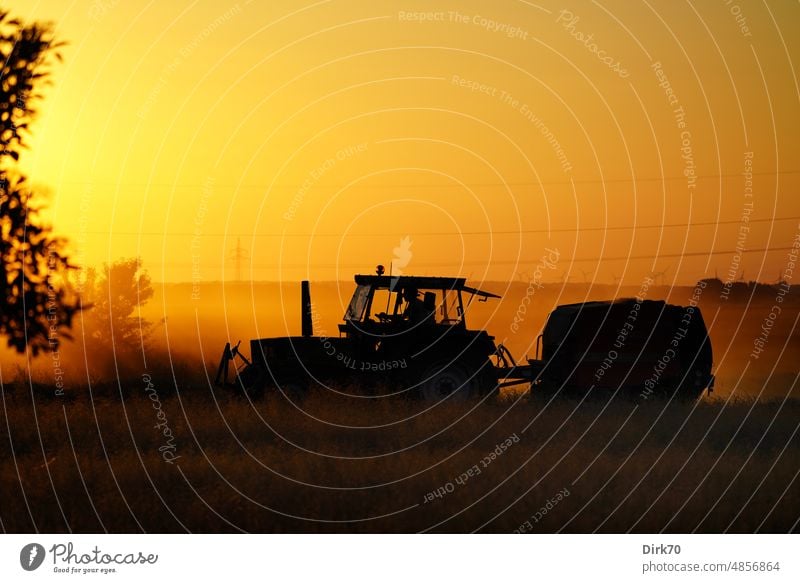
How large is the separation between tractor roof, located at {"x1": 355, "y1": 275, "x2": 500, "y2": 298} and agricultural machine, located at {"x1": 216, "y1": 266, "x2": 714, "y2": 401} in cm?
2

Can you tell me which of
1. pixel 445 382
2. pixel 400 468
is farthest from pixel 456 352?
pixel 400 468

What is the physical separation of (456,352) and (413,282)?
67.8 inches

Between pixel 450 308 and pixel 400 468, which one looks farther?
pixel 450 308

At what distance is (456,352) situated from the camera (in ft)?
71.2

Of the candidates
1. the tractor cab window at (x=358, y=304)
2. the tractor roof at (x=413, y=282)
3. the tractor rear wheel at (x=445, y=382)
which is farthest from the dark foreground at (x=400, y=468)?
the tractor roof at (x=413, y=282)

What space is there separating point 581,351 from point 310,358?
605cm

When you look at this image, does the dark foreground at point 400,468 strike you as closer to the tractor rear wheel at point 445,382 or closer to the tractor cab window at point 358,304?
the tractor rear wheel at point 445,382

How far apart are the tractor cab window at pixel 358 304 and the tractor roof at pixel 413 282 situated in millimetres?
170

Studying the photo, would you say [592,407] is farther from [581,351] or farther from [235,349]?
[235,349]

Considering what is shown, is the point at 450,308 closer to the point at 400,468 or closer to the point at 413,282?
the point at 413,282

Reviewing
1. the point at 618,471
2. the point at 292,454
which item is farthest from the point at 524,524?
the point at 292,454

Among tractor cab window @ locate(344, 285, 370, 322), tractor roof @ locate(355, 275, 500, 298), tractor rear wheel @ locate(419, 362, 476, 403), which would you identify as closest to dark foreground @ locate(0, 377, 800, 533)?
tractor rear wheel @ locate(419, 362, 476, 403)

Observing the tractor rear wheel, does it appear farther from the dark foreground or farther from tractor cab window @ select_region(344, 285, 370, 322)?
tractor cab window @ select_region(344, 285, 370, 322)

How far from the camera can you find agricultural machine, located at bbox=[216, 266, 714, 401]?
71.4 ft
